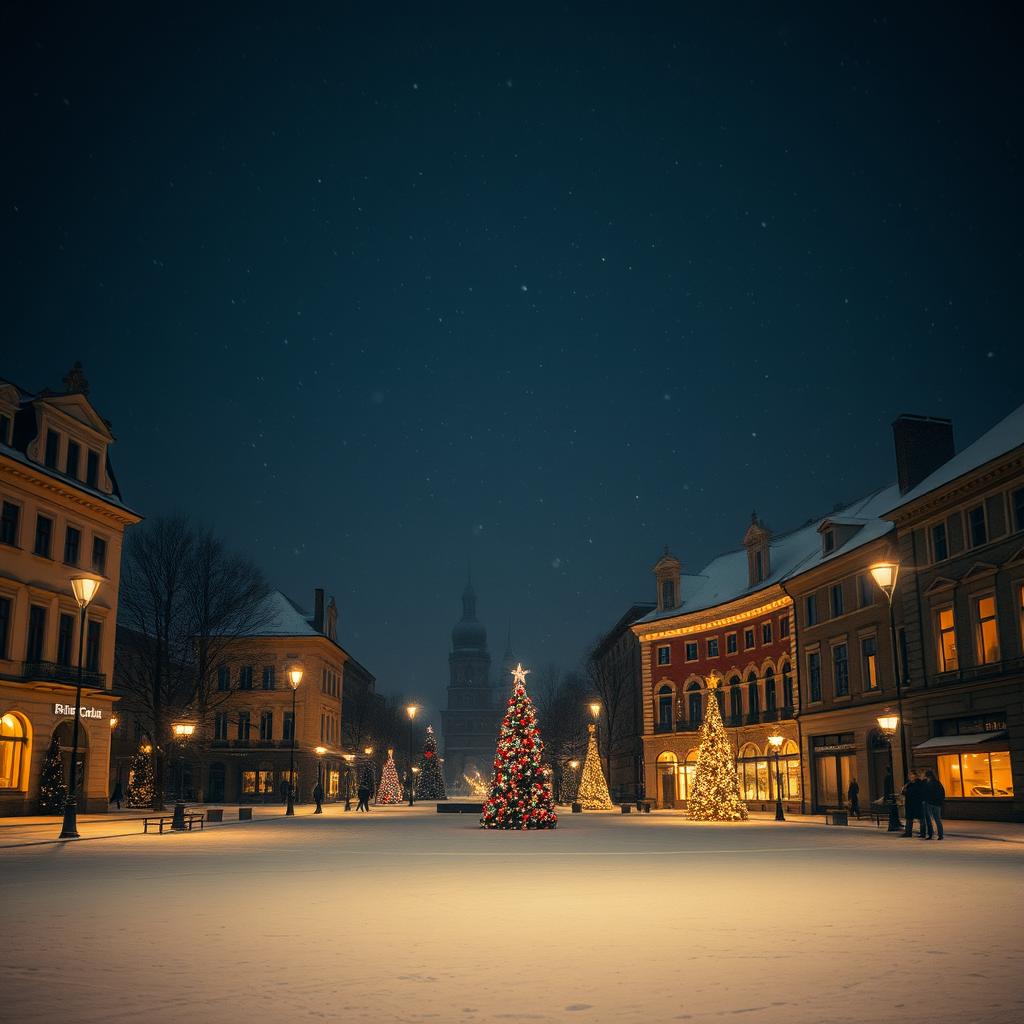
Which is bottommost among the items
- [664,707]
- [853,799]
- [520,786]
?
[853,799]

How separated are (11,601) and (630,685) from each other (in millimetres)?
50743

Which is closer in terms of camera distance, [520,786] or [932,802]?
[932,802]

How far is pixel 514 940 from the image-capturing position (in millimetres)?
10062

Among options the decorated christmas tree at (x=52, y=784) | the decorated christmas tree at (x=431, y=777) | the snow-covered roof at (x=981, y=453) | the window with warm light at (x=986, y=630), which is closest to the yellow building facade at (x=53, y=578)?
the decorated christmas tree at (x=52, y=784)

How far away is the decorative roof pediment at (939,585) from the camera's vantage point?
128 feet

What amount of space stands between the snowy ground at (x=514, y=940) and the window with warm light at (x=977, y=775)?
55.3 ft

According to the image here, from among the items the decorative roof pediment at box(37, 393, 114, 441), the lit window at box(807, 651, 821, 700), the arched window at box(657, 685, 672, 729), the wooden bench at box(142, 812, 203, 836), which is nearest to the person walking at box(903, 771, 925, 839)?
the wooden bench at box(142, 812, 203, 836)

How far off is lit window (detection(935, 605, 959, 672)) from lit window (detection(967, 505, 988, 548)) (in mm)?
2887

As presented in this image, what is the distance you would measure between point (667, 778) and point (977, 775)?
1251 inches

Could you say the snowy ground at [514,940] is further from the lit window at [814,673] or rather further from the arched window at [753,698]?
the arched window at [753,698]

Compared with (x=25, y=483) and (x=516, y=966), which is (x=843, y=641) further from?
(x=516, y=966)

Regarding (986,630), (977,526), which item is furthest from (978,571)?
(986,630)

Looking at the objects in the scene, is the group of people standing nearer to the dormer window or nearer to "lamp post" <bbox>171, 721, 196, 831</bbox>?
"lamp post" <bbox>171, 721, 196, 831</bbox>

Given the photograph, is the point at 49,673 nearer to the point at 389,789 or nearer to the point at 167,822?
the point at 167,822
